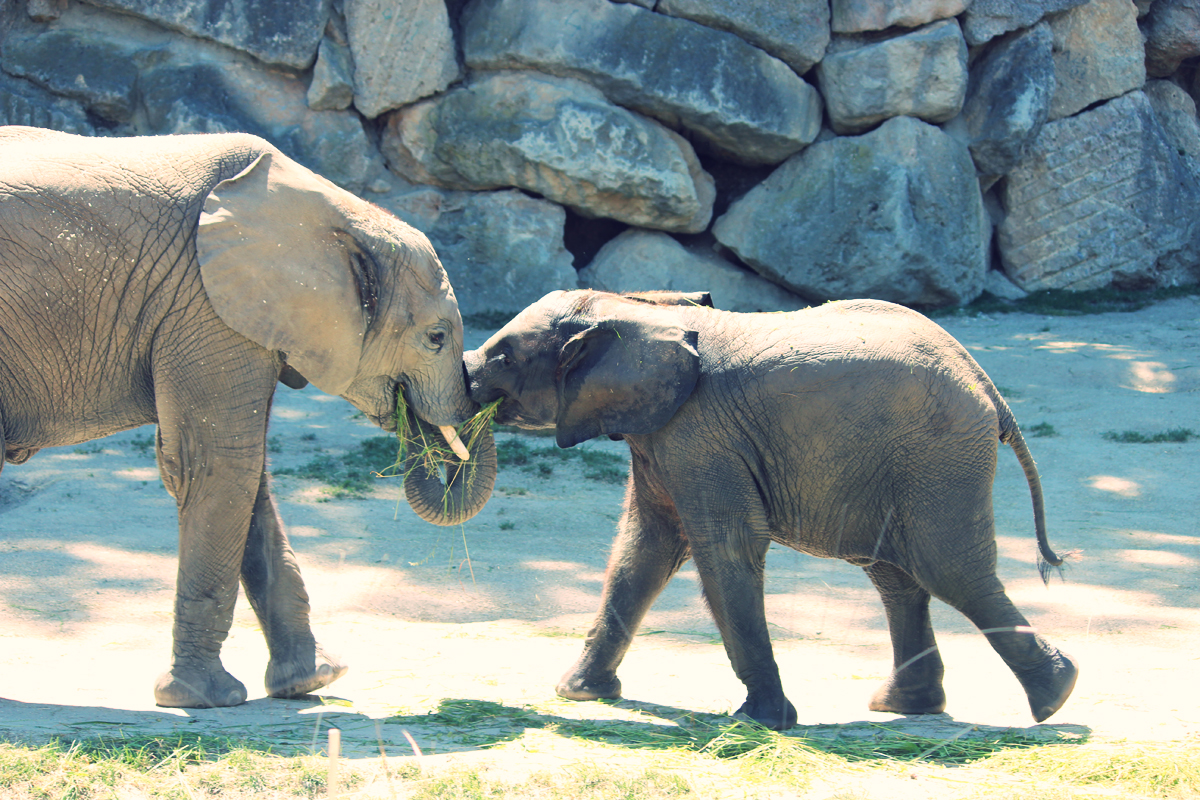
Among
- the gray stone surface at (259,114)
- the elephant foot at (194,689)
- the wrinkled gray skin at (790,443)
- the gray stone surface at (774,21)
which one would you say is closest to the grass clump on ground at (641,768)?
the wrinkled gray skin at (790,443)

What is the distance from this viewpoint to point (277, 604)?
454 cm

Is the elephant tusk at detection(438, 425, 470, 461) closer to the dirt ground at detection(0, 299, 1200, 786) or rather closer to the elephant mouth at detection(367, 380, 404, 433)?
Result: the elephant mouth at detection(367, 380, 404, 433)

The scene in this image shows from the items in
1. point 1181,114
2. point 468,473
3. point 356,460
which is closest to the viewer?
point 468,473

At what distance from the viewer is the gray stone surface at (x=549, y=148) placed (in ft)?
38.9

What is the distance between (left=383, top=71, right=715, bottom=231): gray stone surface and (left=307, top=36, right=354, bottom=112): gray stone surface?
609mm

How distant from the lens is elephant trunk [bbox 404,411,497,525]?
464 cm

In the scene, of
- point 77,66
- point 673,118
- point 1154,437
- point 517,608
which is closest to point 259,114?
point 77,66

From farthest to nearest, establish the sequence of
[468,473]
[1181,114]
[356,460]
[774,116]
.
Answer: [1181,114] < [774,116] < [356,460] < [468,473]

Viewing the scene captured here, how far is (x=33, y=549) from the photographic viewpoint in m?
6.05

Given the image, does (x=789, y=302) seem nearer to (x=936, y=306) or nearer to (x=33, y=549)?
(x=936, y=306)

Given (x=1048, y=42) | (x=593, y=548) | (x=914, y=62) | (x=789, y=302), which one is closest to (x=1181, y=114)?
(x=1048, y=42)

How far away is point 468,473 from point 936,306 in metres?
9.20

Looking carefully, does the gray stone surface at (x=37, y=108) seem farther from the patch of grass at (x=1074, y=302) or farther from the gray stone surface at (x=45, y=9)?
the patch of grass at (x=1074, y=302)

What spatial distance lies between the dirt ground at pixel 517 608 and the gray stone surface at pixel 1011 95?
4.57 meters
